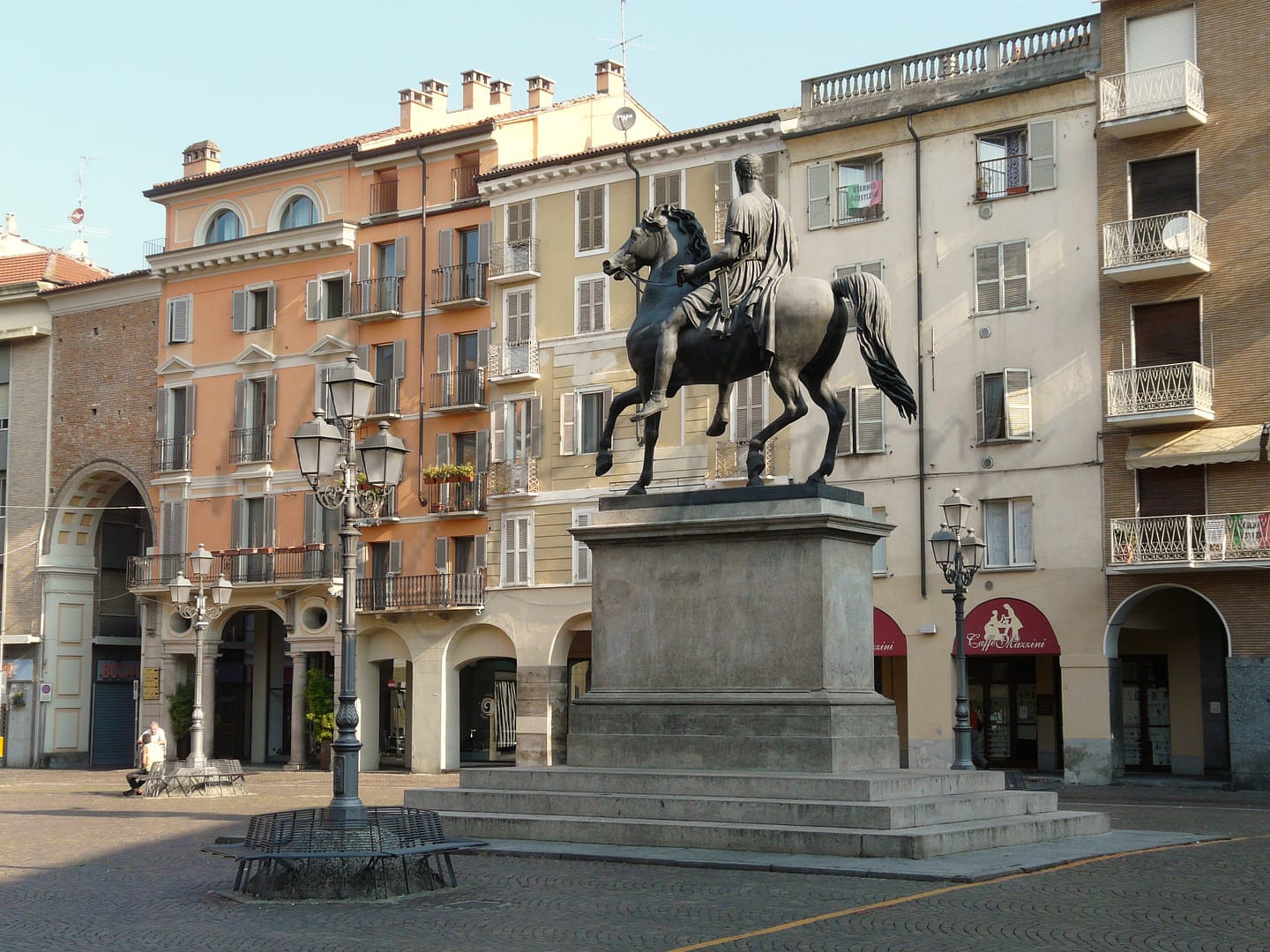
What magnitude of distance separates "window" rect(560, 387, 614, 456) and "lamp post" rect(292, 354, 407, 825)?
1108 inches

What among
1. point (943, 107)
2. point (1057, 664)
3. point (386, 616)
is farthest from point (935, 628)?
point (386, 616)

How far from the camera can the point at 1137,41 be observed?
38.9m

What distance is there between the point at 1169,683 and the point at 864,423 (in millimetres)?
9572

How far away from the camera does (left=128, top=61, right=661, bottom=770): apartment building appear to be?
163 feet

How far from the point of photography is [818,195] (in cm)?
4362

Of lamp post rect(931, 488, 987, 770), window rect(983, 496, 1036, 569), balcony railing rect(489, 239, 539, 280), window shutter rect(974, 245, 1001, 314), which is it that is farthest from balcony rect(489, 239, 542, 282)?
lamp post rect(931, 488, 987, 770)

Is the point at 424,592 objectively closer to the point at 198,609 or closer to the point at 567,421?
the point at 567,421

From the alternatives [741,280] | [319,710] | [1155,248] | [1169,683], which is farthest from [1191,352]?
[319,710]

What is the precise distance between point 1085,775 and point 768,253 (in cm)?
2315

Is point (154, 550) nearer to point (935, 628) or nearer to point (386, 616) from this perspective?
point (386, 616)

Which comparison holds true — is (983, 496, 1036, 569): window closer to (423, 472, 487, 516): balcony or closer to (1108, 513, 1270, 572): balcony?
(1108, 513, 1270, 572): balcony

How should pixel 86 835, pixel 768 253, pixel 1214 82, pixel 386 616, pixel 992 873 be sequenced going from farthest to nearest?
1. pixel 386 616
2. pixel 1214 82
3. pixel 86 835
4. pixel 768 253
5. pixel 992 873

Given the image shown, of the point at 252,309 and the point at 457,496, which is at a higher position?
the point at 252,309

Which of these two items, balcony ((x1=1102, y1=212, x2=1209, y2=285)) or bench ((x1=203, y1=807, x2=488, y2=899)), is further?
balcony ((x1=1102, y1=212, x2=1209, y2=285))
